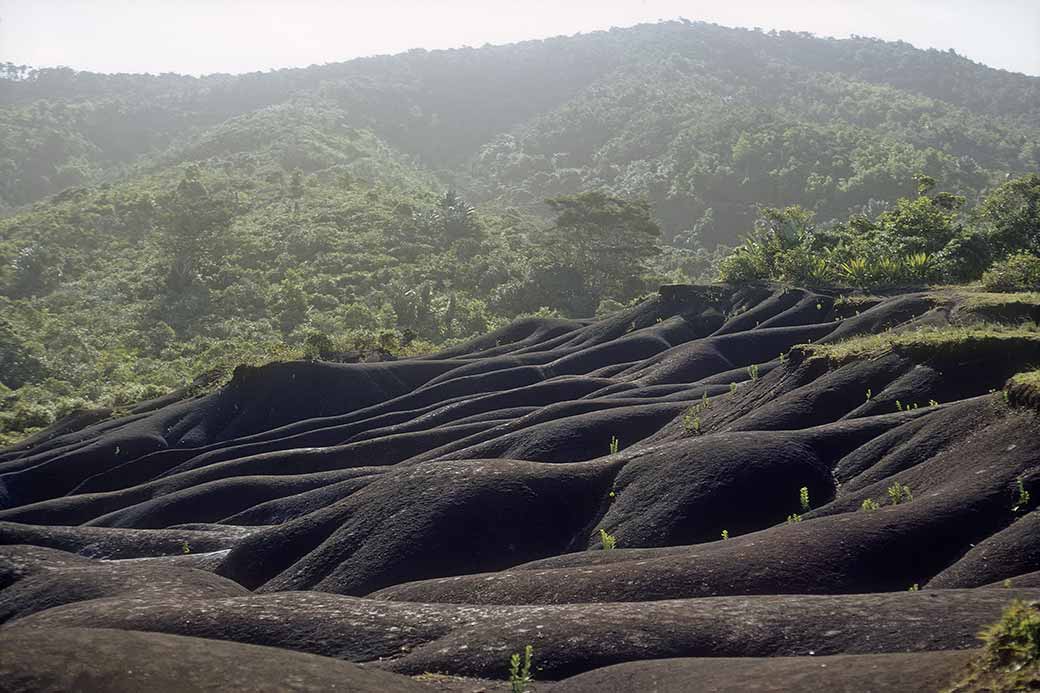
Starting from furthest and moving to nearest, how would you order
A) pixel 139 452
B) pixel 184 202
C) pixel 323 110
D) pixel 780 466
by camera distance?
pixel 323 110 → pixel 184 202 → pixel 139 452 → pixel 780 466

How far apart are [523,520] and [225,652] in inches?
463

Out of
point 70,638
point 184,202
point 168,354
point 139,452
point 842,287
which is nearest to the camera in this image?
point 70,638

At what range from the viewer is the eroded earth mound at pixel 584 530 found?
1120 centimetres

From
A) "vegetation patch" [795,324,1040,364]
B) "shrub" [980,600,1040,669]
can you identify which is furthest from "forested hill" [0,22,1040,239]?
"shrub" [980,600,1040,669]

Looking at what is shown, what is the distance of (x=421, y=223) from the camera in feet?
334

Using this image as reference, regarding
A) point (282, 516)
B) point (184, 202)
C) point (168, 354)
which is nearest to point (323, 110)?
point (184, 202)

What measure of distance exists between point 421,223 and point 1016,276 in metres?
70.5

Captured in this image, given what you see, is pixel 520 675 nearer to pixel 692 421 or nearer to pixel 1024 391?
pixel 1024 391

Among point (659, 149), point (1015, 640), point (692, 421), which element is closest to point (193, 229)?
point (692, 421)

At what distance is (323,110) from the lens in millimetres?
190375

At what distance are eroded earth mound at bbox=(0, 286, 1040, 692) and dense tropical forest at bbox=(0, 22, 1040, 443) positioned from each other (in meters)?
9.62

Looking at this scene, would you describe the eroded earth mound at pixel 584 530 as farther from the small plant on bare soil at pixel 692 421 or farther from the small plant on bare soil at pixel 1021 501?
the small plant on bare soil at pixel 692 421

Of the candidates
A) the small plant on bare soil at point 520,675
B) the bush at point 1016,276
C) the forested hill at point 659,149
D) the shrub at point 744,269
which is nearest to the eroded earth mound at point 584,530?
the small plant on bare soil at point 520,675

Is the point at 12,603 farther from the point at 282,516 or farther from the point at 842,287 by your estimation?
the point at 842,287
